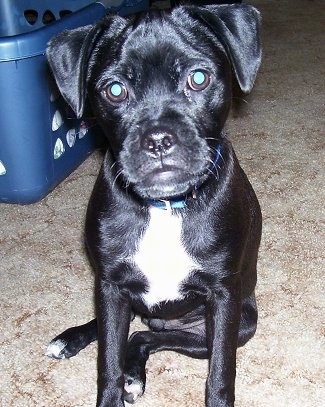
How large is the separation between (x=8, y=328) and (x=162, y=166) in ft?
2.56

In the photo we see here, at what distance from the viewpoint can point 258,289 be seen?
1914 millimetres

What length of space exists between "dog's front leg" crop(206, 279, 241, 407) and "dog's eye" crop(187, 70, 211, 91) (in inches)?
16.4

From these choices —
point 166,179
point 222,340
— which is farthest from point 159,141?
point 222,340

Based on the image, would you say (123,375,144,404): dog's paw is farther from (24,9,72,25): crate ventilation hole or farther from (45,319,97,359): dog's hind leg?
(24,9,72,25): crate ventilation hole

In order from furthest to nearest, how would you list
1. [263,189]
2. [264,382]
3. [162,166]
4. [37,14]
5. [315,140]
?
[37,14], [315,140], [263,189], [264,382], [162,166]

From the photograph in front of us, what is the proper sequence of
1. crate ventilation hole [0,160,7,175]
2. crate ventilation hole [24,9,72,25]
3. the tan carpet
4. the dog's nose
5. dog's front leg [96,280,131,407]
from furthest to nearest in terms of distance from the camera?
crate ventilation hole [24,9,72,25] < crate ventilation hole [0,160,7,175] < the tan carpet < dog's front leg [96,280,131,407] < the dog's nose

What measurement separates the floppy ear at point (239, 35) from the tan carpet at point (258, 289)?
0.70m

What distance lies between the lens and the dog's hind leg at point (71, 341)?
68.0 inches

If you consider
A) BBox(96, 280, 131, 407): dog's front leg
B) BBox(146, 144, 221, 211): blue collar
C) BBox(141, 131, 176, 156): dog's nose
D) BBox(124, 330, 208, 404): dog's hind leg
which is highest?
BBox(141, 131, 176, 156): dog's nose

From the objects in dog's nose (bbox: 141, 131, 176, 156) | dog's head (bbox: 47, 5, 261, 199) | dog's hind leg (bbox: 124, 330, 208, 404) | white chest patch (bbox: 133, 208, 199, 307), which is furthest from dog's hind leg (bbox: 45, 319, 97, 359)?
dog's nose (bbox: 141, 131, 176, 156)

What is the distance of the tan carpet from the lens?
5.40 feet

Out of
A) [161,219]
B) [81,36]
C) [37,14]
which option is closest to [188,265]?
[161,219]

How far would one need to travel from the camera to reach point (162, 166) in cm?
129

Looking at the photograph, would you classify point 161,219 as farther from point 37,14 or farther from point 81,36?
point 37,14
